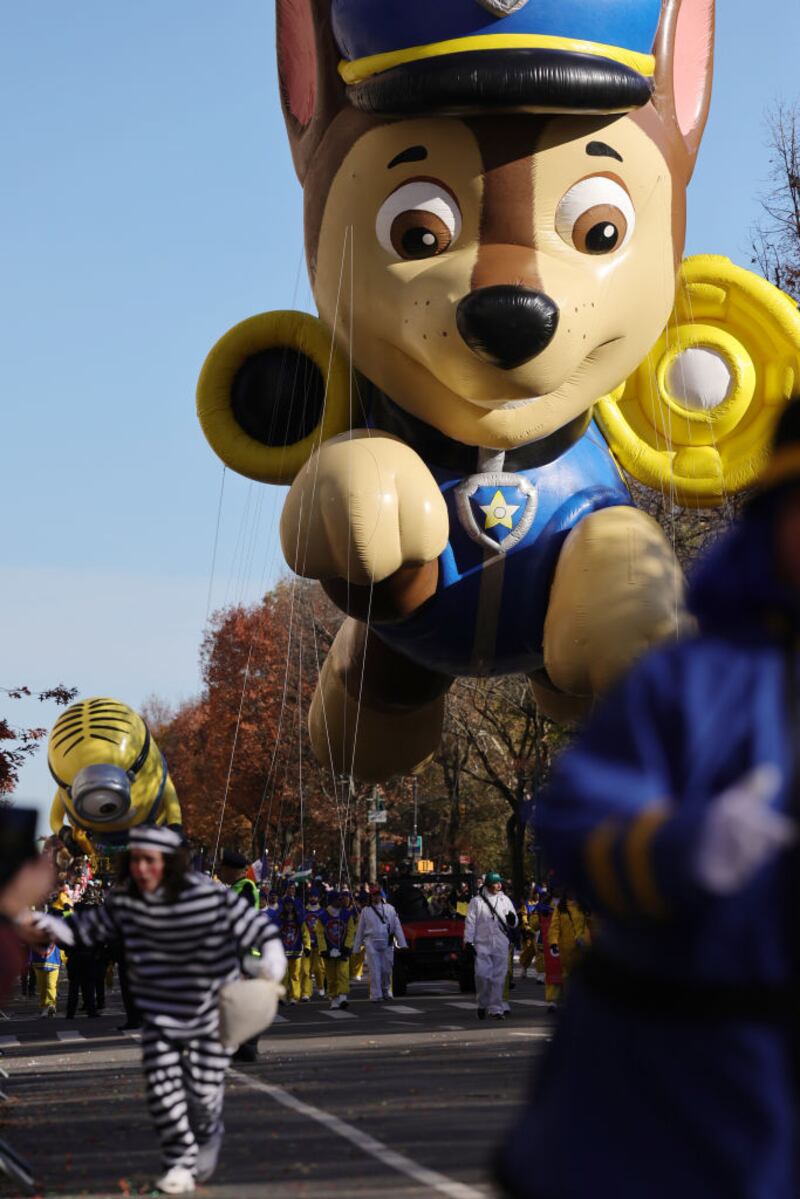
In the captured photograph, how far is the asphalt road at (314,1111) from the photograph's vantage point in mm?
8070

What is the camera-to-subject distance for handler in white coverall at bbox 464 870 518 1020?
18.7 metres

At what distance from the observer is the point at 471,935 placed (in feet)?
63.2

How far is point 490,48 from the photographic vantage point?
430 inches

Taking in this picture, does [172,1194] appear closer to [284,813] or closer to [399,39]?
[399,39]

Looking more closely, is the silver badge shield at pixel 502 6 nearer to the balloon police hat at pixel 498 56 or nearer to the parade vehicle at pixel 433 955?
the balloon police hat at pixel 498 56

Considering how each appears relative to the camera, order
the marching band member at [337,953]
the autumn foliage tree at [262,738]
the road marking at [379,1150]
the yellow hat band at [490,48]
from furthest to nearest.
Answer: the autumn foliage tree at [262,738]
the marching band member at [337,953]
the yellow hat band at [490,48]
the road marking at [379,1150]

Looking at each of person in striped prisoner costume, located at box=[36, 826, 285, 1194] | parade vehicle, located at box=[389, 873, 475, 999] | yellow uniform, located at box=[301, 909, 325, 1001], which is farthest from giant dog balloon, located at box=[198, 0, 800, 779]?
parade vehicle, located at box=[389, 873, 475, 999]

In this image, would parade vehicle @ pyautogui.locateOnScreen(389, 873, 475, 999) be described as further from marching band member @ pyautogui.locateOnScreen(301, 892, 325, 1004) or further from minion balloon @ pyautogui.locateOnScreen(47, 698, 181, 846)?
minion balloon @ pyautogui.locateOnScreen(47, 698, 181, 846)

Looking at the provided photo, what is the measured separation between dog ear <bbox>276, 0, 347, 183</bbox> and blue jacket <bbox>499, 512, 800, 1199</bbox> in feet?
30.7

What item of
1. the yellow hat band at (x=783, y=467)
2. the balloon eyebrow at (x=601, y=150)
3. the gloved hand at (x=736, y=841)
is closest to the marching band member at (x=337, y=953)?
the balloon eyebrow at (x=601, y=150)

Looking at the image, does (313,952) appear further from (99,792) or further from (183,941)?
(183,941)

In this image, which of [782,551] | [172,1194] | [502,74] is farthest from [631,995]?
[502,74]

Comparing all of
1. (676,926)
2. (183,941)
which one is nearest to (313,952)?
(183,941)

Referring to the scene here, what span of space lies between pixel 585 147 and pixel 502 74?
0.82m
